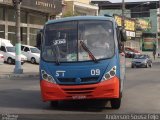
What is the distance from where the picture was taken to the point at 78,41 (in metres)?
14.0

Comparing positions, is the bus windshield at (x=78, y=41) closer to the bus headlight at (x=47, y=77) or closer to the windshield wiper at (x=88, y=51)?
the windshield wiper at (x=88, y=51)

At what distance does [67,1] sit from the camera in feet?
214

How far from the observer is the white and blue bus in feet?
43.9

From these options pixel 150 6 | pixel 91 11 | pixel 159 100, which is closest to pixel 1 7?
pixel 91 11

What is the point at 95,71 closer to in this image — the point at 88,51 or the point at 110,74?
the point at 110,74

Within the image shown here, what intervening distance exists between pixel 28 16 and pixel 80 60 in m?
42.0

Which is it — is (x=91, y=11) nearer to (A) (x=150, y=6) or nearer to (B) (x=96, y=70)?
(A) (x=150, y=6)

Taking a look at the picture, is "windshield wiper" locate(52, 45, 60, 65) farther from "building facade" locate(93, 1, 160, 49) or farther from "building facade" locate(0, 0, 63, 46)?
"building facade" locate(93, 1, 160, 49)

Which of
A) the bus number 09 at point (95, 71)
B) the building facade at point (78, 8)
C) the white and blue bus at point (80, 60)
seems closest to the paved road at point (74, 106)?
the white and blue bus at point (80, 60)

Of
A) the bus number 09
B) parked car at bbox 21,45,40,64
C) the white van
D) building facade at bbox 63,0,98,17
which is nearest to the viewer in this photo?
the bus number 09

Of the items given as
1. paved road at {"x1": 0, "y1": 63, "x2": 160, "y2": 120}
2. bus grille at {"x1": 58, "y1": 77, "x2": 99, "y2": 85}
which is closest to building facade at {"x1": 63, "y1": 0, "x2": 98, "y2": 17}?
paved road at {"x1": 0, "y1": 63, "x2": 160, "y2": 120}

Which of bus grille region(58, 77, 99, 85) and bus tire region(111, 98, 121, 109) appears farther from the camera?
bus tire region(111, 98, 121, 109)

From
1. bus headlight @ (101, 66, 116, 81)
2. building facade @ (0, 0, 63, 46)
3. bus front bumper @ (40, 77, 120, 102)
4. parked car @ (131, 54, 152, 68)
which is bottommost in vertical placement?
parked car @ (131, 54, 152, 68)

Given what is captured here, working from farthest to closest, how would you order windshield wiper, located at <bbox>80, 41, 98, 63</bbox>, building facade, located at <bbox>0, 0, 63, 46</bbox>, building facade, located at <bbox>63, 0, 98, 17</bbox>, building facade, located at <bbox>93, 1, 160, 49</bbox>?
building facade, located at <bbox>93, 1, 160, 49</bbox> < building facade, located at <bbox>63, 0, 98, 17</bbox> < building facade, located at <bbox>0, 0, 63, 46</bbox> < windshield wiper, located at <bbox>80, 41, 98, 63</bbox>
